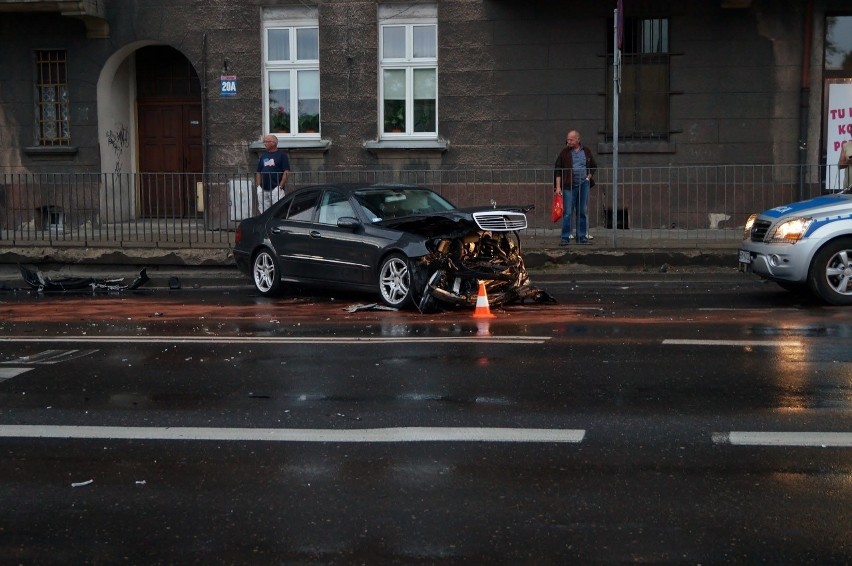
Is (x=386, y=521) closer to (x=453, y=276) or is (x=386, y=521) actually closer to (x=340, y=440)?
(x=340, y=440)

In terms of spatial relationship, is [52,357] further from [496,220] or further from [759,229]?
[759,229]

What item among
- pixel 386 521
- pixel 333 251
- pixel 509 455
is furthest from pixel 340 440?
pixel 333 251

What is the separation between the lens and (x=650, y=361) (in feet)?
29.3

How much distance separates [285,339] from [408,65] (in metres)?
11.2

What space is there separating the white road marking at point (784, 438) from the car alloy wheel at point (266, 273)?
8759 millimetres

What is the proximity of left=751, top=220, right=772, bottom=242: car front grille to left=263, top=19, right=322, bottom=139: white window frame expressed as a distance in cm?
1012

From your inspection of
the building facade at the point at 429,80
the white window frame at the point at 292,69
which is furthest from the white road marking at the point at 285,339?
the white window frame at the point at 292,69

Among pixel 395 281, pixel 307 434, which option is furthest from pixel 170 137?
pixel 307 434

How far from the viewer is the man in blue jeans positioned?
17.0m

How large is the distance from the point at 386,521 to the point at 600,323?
6.29m

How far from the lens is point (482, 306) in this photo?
39.0 ft

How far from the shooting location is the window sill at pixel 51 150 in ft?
71.2

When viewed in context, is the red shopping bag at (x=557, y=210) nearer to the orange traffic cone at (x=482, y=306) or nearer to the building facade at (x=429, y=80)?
the building facade at (x=429, y=80)

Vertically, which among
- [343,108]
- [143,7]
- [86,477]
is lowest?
[86,477]
